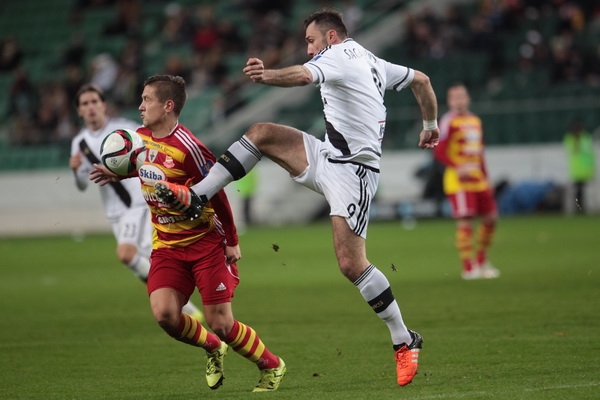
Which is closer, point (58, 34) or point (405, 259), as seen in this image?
point (405, 259)

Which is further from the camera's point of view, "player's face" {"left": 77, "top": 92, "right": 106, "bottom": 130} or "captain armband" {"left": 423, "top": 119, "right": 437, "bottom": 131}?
"player's face" {"left": 77, "top": 92, "right": 106, "bottom": 130}

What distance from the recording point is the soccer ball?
24.0ft

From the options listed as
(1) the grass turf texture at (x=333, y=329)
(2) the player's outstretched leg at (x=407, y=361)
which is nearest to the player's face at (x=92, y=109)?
(1) the grass turf texture at (x=333, y=329)

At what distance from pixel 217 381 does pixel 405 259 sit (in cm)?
1062

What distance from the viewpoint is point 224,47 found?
31469 mm

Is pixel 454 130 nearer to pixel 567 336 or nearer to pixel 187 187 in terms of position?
pixel 567 336

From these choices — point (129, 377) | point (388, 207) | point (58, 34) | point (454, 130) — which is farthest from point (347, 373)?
point (58, 34)

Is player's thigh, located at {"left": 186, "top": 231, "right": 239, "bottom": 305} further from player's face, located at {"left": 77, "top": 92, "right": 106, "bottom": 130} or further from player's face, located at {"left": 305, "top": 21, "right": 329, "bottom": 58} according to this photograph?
player's face, located at {"left": 77, "top": 92, "right": 106, "bottom": 130}

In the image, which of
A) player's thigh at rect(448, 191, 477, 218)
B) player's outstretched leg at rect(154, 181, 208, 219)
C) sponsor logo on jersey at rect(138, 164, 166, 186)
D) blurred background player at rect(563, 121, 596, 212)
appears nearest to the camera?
player's outstretched leg at rect(154, 181, 208, 219)

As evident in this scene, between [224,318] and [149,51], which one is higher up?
[149,51]

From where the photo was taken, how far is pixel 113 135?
24.3ft

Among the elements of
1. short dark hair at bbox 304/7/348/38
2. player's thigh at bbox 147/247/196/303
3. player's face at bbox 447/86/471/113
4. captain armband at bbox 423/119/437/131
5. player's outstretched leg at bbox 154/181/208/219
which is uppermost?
player's face at bbox 447/86/471/113

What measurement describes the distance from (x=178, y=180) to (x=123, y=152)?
431 millimetres

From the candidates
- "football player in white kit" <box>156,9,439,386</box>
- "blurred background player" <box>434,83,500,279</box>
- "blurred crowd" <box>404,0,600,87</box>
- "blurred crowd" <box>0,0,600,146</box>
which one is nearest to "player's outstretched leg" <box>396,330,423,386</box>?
"football player in white kit" <box>156,9,439,386</box>
